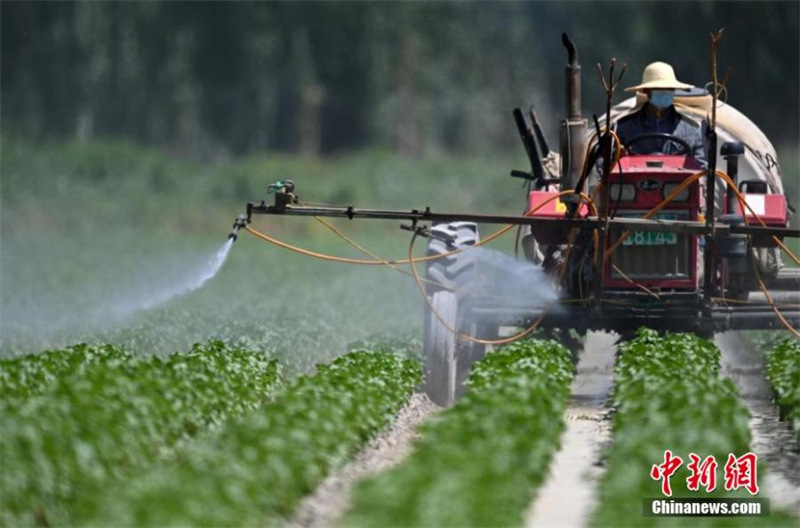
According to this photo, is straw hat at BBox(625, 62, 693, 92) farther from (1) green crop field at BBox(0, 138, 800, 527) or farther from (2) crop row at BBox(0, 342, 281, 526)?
(2) crop row at BBox(0, 342, 281, 526)

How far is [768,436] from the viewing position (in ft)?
37.7

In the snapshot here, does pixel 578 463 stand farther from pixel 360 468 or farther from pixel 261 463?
pixel 261 463

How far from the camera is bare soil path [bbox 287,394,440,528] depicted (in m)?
8.48

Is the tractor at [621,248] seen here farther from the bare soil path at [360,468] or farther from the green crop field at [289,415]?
the bare soil path at [360,468]

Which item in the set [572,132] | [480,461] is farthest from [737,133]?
[480,461]

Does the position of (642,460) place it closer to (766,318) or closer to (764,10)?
(766,318)

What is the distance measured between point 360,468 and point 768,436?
10.6 ft

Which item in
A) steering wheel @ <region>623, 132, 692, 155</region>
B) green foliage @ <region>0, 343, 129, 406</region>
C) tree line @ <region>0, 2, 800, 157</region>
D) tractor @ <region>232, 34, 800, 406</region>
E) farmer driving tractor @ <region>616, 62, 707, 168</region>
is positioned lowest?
green foliage @ <region>0, 343, 129, 406</region>

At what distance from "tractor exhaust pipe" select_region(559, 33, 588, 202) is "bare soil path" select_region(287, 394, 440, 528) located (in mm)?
2069

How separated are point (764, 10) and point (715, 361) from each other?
34561 millimetres

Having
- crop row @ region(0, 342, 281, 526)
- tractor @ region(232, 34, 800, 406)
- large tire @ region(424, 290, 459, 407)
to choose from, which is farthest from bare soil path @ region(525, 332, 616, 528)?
crop row @ region(0, 342, 281, 526)

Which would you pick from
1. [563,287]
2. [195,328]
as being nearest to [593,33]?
[195,328]

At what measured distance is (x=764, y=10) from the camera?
45.2 meters

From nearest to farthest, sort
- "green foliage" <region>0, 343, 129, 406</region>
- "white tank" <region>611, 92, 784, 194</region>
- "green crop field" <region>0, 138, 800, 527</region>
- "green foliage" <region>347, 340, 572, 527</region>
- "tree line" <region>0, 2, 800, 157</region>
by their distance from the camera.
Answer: "green foliage" <region>347, 340, 572, 527</region> < "green crop field" <region>0, 138, 800, 527</region> < "green foliage" <region>0, 343, 129, 406</region> < "white tank" <region>611, 92, 784, 194</region> < "tree line" <region>0, 2, 800, 157</region>
